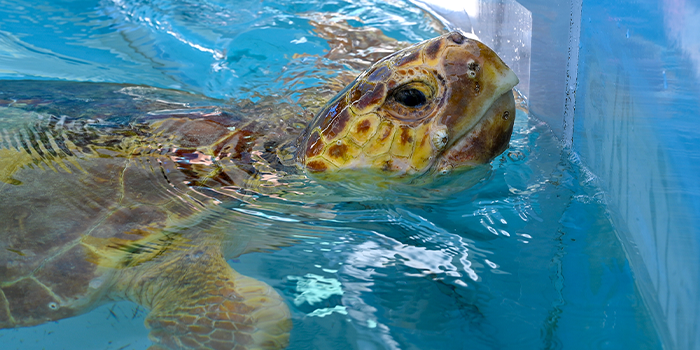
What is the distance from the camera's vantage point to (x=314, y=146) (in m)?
2.07

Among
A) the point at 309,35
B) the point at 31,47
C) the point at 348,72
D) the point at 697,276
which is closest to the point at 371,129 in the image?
the point at 697,276

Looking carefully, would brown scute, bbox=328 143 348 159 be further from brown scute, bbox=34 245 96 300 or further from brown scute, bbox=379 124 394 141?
brown scute, bbox=34 245 96 300

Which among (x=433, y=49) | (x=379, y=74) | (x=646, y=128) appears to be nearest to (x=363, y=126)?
(x=379, y=74)

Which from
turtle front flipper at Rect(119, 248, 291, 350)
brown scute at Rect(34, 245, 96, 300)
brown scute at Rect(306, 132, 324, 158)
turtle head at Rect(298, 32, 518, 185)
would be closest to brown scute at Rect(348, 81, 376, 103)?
turtle head at Rect(298, 32, 518, 185)

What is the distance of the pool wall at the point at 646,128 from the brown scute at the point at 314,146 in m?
1.11

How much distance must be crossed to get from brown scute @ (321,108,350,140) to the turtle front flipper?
2.05 ft

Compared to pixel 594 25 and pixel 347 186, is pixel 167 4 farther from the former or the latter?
pixel 594 25

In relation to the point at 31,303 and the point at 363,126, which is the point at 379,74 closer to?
the point at 363,126

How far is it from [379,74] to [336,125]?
0.26 m

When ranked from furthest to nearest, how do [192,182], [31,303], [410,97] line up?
1. [192,182]
2. [410,97]
3. [31,303]

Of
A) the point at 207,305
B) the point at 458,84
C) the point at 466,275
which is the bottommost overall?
the point at 207,305

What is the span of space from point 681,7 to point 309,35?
3.63 meters

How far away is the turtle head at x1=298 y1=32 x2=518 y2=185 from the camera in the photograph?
5.87 ft

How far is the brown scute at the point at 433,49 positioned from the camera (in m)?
1.82
